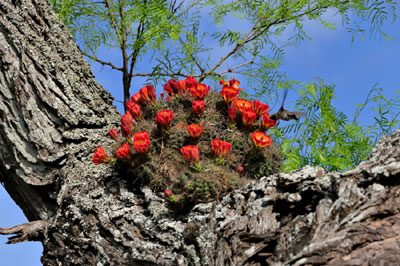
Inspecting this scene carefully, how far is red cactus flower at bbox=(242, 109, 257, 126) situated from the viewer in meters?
2.92

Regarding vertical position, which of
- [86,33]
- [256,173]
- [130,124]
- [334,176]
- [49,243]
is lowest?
[334,176]

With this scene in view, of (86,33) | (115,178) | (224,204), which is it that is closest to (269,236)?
(224,204)

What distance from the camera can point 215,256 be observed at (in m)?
2.14

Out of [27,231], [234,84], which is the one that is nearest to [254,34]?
[234,84]

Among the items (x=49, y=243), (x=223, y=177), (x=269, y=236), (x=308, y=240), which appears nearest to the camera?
(x=308, y=240)

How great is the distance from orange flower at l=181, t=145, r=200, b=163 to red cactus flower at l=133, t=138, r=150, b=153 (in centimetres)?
21

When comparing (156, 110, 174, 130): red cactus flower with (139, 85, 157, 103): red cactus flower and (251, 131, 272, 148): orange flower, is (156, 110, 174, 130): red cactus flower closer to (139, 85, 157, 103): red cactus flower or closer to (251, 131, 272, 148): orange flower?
(139, 85, 157, 103): red cactus flower

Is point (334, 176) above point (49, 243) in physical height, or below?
below

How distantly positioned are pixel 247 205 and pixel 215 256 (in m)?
0.31

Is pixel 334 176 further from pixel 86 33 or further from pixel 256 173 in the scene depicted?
pixel 86 33

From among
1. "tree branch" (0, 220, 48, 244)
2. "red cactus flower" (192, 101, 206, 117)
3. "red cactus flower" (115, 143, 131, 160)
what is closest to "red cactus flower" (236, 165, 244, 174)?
"red cactus flower" (192, 101, 206, 117)

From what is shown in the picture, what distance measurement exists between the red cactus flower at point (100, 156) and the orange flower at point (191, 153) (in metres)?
0.52

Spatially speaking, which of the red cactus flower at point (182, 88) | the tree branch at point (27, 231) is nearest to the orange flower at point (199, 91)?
the red cactus flower at point (182, 88)

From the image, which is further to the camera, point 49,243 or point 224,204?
point 49,243
